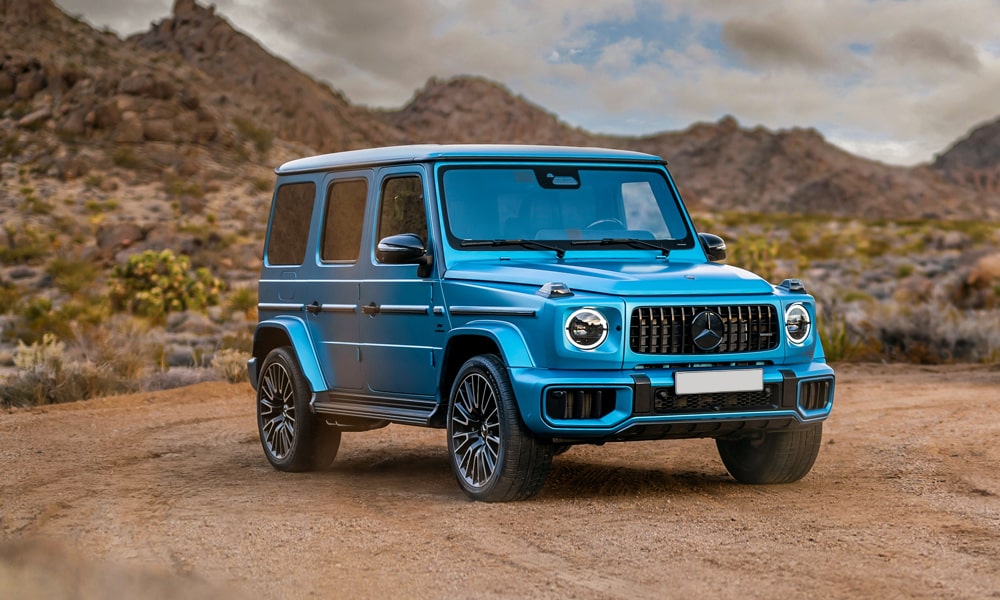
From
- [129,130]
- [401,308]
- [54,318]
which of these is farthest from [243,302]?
[129,130]

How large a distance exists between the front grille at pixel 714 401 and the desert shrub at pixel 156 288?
738 inches

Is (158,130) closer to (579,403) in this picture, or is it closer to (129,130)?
(129,130)

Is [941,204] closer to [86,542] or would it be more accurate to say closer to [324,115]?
[324,115]

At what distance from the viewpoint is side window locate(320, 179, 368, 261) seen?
901 centimetres

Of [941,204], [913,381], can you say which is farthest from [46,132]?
[941,204]

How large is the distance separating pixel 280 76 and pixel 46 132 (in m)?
38.1

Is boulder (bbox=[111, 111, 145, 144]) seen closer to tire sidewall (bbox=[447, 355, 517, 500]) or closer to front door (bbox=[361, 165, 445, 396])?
front door (bbox=[361, 165, 445, 396])

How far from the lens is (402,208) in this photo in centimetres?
862

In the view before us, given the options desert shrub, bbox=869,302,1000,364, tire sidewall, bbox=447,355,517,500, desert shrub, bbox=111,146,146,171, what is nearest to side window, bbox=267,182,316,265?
tire sidewall, bbox=447,355,517,500

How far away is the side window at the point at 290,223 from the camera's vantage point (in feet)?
31.7

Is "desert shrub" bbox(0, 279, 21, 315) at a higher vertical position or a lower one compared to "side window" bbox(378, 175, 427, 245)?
lower

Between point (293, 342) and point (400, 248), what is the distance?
6.33ft

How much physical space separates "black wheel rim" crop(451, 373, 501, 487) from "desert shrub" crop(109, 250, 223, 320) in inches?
702

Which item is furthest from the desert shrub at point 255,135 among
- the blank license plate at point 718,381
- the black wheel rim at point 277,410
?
the blank license plate at point 718,381
